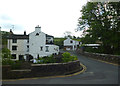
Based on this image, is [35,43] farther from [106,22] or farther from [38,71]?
[38,71]

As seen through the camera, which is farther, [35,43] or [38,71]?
[35,43]

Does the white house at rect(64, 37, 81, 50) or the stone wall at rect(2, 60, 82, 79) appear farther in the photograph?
the white house at rect(64, 37, 81, 50)

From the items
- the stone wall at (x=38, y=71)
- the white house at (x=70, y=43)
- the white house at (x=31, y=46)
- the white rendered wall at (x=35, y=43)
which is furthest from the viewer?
the white house at (x=70, y=43)


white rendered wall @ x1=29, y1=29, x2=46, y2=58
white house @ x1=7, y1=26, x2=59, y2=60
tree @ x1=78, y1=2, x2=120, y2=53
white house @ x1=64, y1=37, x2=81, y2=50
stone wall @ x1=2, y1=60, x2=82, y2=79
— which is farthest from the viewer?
white house @ x1=64, y1=37, x2=81, y2=50

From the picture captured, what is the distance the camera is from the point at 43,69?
920 centimetres

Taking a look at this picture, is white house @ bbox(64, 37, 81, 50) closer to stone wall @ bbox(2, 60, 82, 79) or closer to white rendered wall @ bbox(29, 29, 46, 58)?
white rendered wall @ bbox(29, 29, 46, 58)

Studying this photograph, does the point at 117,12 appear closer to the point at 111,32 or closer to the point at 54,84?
the point at 111,32

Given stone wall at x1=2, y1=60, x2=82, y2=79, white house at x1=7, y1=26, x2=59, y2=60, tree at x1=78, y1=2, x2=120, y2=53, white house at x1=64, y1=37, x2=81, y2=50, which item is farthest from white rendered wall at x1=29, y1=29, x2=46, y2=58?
white house at x1=64, y1=37, x2=81, y2=50

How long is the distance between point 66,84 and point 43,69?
262cm

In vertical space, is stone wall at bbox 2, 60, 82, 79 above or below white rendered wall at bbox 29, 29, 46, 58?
below

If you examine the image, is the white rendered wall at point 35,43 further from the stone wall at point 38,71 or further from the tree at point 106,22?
the stone wall at point 38,71

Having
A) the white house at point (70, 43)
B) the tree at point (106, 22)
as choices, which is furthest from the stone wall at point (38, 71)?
the white house at point (70, 43)

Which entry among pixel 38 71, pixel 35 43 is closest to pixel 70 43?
pixel 35 43

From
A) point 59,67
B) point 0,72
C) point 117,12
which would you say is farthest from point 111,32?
point 0,72
